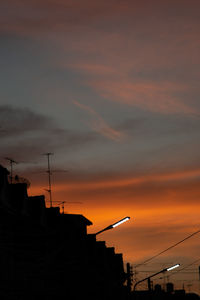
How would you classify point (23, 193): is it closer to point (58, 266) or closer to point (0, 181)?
point (0, 181)

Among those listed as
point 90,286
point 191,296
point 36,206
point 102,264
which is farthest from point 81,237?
point 191,296

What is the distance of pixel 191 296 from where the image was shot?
157500 millimetres

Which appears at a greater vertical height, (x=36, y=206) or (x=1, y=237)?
(x=36, y=206)

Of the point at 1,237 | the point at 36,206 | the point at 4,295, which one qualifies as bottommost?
the point at 4,295

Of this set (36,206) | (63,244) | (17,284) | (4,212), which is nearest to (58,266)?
(63,244)

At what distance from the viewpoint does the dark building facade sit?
31812 mm

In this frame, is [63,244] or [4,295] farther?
[63,244]

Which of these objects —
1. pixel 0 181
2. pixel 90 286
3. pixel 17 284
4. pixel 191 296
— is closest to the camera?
pixel 0 181

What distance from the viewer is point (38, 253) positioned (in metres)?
37.5

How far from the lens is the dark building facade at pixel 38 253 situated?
31812 mm

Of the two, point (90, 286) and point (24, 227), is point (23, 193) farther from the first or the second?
point (90, 286)

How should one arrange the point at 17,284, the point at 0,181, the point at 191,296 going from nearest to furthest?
the point at 0,181 → the point at 17,284 → the point at 191,296

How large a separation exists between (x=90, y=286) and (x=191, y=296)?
11225cm

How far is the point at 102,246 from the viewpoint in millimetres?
61250
